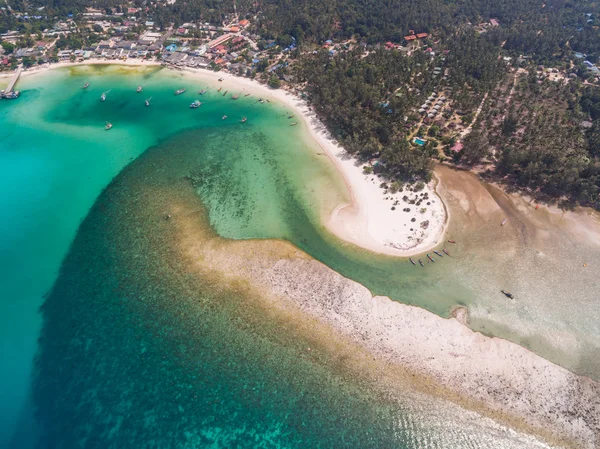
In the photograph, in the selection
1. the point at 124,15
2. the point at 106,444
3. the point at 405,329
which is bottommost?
the point at 106,444

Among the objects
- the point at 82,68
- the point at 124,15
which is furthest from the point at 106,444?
the point at 124,15

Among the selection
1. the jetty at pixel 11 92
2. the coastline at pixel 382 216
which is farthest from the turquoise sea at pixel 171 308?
the jetty at pixel 11 92

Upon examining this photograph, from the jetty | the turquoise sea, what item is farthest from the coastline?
the jetty

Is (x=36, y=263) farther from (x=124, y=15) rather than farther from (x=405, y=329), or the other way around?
(x=124, y=15)

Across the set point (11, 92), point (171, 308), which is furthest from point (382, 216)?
point (11, 92)

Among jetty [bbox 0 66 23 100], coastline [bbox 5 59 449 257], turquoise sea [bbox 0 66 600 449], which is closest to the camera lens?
turquoise sea [bbox 0 66 600 449]

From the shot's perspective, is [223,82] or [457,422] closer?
[457,422]

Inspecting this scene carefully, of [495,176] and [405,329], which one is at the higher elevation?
[495,176]

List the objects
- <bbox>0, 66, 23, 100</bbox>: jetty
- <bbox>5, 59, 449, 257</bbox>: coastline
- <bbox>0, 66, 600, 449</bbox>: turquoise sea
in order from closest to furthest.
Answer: <bbox>0, 66, 600, 449</bbox>: turquoise sea
<bbox>5, 59, 449, 257</bbox>: coastline
<bbox>0, 66, 23, 100</bbox>: jetty

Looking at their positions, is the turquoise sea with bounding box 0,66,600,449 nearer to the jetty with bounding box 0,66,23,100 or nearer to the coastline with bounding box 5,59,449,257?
the coastline with bounding box 5,59,449,257

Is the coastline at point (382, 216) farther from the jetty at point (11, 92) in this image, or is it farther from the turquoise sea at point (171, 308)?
the jetty at point (11, 92)
